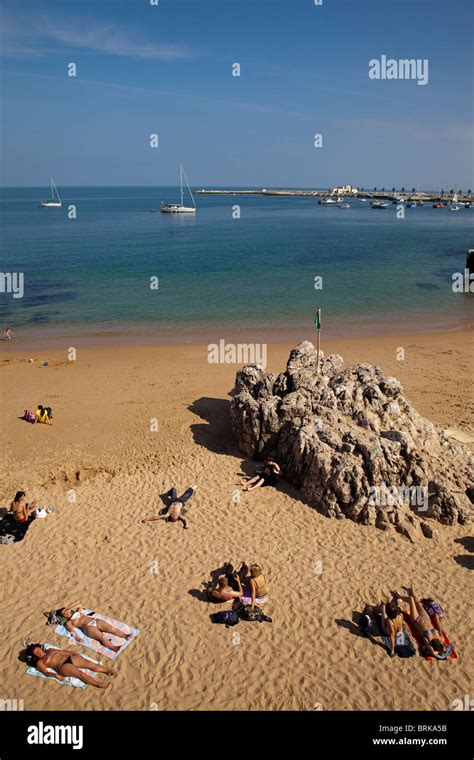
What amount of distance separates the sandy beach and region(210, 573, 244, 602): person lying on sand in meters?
0.25

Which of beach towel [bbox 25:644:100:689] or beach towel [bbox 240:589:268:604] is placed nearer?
beach towel [bbox 25:644:100:689]

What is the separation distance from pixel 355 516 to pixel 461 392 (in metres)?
9.35

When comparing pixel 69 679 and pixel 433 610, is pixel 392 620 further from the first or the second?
pixel 69 679

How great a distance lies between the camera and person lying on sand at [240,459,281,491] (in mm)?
→ 11828

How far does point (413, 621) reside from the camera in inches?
320

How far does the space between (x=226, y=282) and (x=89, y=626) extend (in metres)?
34.7

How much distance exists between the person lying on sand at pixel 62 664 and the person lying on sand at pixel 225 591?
2.06m

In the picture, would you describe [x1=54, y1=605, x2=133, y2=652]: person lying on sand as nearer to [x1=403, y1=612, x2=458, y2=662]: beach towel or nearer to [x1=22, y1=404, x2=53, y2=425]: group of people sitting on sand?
[x1=403, y1=612, x2=458, y2=662]: beach towel

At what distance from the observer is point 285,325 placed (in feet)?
97.1

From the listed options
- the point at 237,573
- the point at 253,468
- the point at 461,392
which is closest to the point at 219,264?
the point at 461,392

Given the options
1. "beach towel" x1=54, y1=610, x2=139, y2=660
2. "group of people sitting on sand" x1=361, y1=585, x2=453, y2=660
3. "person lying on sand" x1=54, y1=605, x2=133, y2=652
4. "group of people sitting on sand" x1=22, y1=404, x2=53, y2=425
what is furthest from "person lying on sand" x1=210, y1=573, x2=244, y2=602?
"group of people sitting on sand" x1=22, y1=404, x2=53, y2=425

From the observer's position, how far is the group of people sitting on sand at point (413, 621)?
7801 millimetres

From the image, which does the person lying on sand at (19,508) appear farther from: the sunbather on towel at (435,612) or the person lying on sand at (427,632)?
the sunbather on towel at (435,612)

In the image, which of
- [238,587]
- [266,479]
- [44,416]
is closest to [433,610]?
[238,587]
